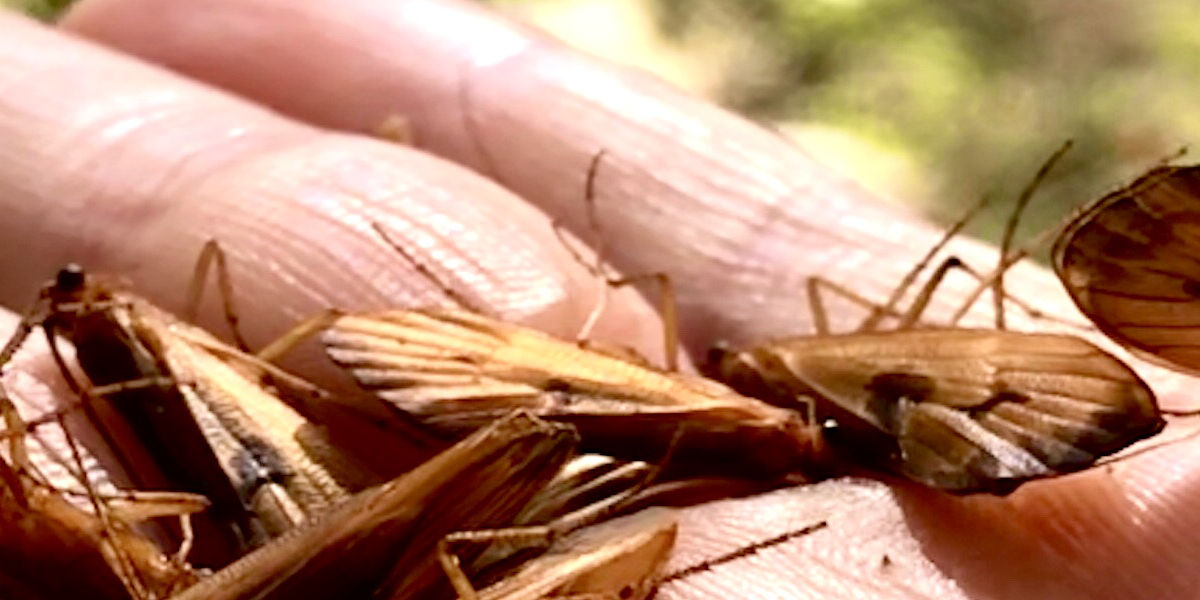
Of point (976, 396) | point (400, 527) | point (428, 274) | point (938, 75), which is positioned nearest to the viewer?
point (400, 527)

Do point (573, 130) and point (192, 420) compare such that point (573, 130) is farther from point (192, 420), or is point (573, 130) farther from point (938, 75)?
point (938, 75)

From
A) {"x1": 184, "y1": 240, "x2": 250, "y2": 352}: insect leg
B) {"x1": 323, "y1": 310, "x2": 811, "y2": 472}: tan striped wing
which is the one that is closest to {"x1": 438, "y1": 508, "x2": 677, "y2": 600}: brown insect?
Result: {"x1": 323, "y1": 310, "x2": 811, "y2": 472}: tan striped wing

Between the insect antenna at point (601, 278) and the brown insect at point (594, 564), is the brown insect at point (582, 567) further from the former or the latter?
the insect antenna at point (601, 278)

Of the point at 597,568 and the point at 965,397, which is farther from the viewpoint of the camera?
the point at 965,397

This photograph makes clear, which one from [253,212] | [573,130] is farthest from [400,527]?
[573,130]

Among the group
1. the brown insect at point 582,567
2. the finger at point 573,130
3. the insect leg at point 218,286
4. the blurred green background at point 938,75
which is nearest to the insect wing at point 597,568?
the brown insect at point 582,567

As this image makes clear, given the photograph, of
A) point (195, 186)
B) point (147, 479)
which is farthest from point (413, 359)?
point (195, 186)
